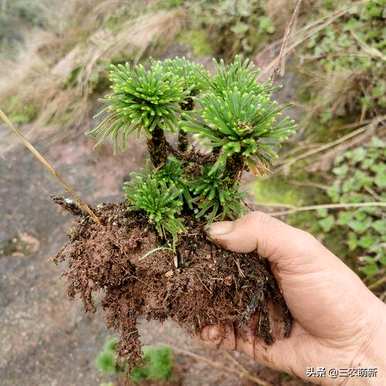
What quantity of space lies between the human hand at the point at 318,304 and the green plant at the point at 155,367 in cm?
76

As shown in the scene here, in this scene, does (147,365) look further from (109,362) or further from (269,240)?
(269,240)

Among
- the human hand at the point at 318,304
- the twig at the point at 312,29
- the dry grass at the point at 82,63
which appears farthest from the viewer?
the dry grass at the point at 82,63

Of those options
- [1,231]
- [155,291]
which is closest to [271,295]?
[155,291]

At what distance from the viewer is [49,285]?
4191mm

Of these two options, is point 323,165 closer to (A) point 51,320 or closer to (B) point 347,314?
(B) point 347,314

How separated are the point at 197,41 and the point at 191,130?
410cm

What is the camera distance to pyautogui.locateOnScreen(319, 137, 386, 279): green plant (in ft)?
10.9

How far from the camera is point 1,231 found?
4613 millimetres

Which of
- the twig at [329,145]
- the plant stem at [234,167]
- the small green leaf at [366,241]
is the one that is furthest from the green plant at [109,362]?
the twig at [329,145]

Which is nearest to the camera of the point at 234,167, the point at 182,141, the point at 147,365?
the point at 234,167

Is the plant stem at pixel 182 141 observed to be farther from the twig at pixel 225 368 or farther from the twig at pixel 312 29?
the twig at pixel 312 29

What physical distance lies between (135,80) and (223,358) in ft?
8.22

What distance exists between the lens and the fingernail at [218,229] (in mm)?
1933

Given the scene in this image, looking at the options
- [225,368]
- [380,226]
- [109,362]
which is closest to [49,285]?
[109,362]
